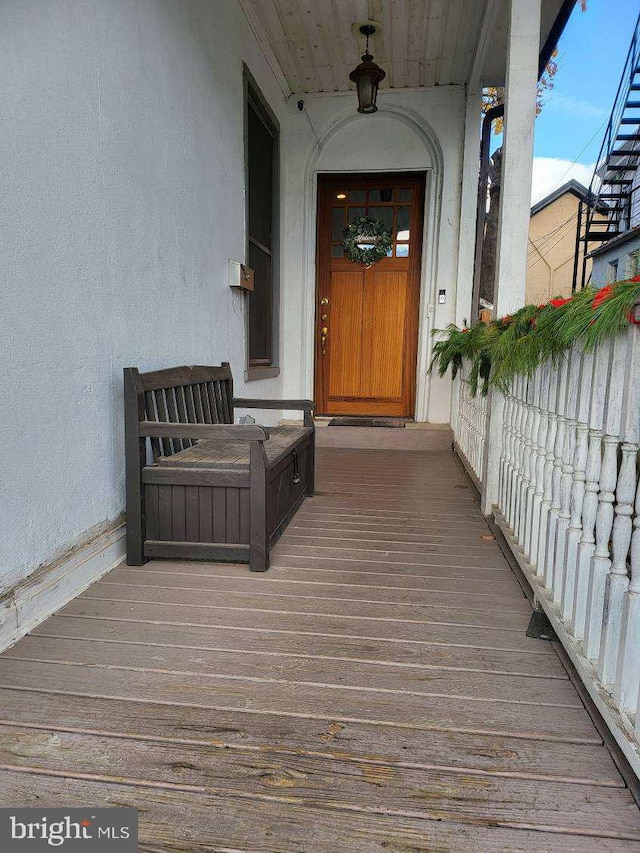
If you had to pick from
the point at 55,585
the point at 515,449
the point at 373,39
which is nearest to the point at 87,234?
the point at 55,585

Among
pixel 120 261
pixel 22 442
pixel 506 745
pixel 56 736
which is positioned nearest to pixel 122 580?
pixel 22 442

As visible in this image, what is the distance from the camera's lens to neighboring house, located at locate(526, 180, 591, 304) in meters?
12.4

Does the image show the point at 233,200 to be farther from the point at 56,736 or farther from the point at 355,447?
the point at 56,736

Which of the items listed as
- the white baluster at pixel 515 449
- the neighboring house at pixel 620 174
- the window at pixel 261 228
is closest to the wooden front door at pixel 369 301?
the window at pixel 261 228

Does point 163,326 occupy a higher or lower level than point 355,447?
higher

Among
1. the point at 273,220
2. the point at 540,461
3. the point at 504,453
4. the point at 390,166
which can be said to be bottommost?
the point at 504,453

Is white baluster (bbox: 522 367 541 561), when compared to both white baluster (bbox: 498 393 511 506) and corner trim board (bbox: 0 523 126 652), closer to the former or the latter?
white baluster (bbox: 498 393 511 506)

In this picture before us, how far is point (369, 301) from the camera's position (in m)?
5.48

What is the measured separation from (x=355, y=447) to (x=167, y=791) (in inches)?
159

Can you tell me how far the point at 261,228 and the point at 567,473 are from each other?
388 cm

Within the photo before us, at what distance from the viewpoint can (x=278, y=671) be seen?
1.43 m

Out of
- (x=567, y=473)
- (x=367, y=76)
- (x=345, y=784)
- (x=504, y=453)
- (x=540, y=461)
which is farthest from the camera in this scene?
(x=367, y=76)

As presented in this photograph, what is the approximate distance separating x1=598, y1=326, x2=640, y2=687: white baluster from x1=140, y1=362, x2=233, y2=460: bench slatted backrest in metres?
1.76

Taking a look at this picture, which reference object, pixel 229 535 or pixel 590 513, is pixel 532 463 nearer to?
pixel 590 513
